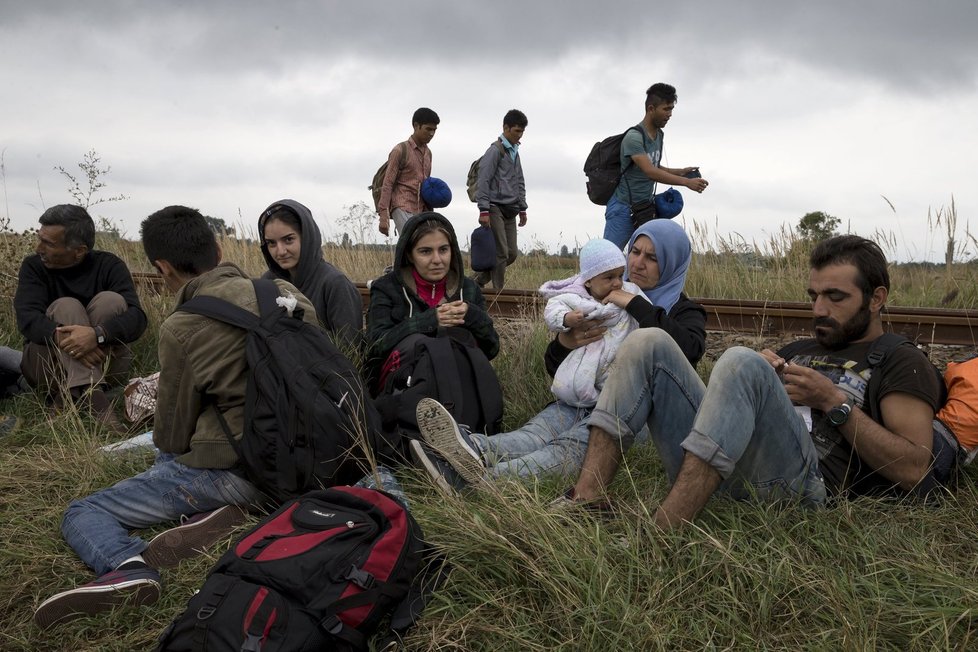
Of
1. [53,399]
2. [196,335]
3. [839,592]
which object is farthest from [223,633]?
[53,399]

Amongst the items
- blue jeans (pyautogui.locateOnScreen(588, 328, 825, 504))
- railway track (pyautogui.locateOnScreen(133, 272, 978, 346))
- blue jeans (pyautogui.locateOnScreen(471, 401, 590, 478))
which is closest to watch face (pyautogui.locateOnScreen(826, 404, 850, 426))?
blue jeans (pyautogui.locateOnScreen(588, 328, 825, 504))

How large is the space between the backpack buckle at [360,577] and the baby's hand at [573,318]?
187 centimetres

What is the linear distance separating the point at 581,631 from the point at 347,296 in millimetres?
3300

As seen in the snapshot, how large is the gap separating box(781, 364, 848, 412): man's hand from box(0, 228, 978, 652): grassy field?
0.42 m

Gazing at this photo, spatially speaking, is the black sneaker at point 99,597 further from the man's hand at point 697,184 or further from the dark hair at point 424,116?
the dark hair at point 424,116

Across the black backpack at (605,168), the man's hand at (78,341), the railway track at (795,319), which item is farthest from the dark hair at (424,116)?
the man's hand at (78,341)

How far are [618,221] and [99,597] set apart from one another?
5.52 meters

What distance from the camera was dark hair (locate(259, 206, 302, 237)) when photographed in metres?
5.28

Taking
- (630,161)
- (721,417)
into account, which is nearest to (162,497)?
(721,417)

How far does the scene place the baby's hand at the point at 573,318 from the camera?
4.09 meters

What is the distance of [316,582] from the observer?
2590mm

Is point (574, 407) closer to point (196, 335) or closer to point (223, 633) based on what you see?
point (196, 335)

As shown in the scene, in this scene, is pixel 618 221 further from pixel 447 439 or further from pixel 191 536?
pixel 191 536

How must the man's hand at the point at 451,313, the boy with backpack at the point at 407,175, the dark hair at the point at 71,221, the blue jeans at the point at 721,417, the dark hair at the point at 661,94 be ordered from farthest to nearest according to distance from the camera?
the boy with backpack at the point at 407,175
the dark hair at the point at 661,94
the dark hair at the point at 71,221
the man's hand at the point at 451,313
the blue jeans at the point at 721,417
